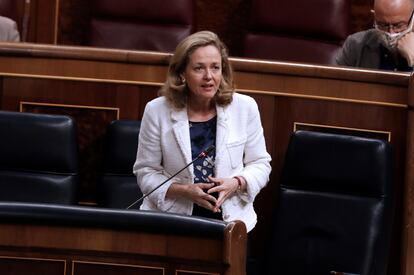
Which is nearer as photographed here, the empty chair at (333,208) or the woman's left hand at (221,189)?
the woman's left hand at (221,189)

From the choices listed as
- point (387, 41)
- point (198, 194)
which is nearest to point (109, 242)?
point (198, 194)

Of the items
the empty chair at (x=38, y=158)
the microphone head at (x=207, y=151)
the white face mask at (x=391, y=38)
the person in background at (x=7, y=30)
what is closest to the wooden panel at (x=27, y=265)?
the microphone head at (x=207, y=151)

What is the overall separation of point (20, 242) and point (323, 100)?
63 cm

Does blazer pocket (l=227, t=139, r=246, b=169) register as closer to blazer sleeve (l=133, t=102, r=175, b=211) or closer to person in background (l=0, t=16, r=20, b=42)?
blazer sleeve (l=133, t=102, r=175, b=211)

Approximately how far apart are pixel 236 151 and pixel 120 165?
0.24 metres

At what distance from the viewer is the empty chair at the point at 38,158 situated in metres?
1.37

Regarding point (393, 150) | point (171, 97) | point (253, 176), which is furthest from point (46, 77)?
point (393, 150)

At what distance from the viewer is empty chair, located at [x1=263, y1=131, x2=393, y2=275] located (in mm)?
1286

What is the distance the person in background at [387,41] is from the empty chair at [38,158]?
432mm

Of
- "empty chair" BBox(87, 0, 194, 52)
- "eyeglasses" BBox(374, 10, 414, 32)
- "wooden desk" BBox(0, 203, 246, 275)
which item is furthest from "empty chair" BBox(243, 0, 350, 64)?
"wooden desk" BBox(0, 203, 246, 275)

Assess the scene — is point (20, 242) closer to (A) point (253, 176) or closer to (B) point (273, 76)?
(A) point (253, 176)

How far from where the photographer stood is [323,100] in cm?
140

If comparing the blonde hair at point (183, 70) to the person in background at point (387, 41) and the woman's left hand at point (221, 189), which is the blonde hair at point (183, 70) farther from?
the person in background at point (387, 41)

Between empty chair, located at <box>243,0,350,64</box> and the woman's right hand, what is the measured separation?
1.94 ft
